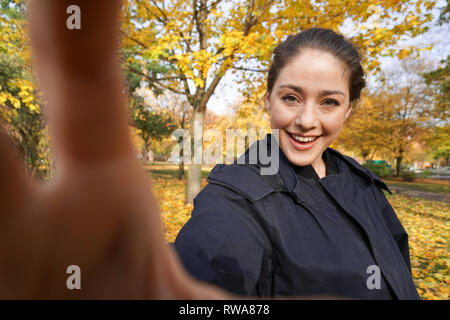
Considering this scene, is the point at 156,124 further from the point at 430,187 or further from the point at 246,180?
the point at 430,187

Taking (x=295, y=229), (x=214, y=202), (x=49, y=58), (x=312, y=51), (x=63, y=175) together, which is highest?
(x=312, y=51)

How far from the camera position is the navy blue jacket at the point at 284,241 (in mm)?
876

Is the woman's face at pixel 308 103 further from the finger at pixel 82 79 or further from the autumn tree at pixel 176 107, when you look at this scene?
the autumn tree at pixel 176 107

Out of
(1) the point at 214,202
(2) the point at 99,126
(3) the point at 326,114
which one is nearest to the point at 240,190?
(1) the point at 214,202

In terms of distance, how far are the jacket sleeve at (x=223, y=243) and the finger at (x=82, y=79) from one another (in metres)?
0.63

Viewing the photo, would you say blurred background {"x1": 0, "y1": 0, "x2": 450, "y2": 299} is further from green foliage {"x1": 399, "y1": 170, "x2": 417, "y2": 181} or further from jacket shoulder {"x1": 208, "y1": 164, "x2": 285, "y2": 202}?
green foliage {"x1": 399, "y1": 170, "x2": 417, "y2": 181}

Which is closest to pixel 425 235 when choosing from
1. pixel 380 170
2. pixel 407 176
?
pixel 380 170

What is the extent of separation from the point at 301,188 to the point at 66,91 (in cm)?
124

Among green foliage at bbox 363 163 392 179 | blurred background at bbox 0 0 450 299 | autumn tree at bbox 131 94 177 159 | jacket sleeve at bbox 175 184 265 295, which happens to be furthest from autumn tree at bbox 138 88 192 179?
jacket sleeve at bbox 175 184 265 295

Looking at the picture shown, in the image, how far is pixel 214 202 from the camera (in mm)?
1027

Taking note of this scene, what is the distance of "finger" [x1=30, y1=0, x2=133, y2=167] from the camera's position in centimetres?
23

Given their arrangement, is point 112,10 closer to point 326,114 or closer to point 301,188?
point 301,188

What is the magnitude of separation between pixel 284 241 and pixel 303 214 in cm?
21
